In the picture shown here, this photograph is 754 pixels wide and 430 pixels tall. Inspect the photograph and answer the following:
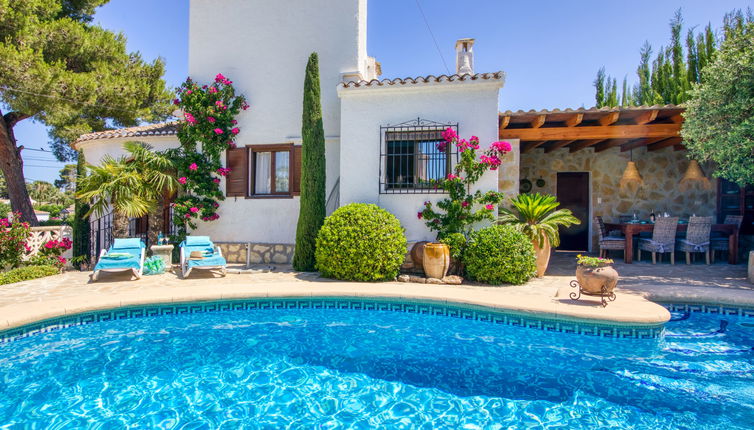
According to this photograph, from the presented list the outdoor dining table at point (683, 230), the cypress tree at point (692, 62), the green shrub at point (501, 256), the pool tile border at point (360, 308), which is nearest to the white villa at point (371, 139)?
the outdoor dining table at point (683, 230)

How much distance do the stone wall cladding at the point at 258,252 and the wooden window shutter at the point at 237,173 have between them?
136 cm

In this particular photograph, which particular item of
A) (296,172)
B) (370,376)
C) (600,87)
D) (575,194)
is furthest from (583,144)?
(600,87)

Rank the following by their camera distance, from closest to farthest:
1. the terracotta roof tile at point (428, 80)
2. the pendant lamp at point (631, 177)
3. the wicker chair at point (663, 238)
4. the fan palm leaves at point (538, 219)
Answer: the fan palm leaves at point (538, 219) < the terracotta roof tile at point (428, 80) < the wicker chair at point (663, 238) < the pendant lamp at point (631, 177)

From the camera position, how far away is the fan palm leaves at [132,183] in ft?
30.1

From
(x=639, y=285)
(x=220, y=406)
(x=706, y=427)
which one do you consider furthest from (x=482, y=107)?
(x=220, y=406)

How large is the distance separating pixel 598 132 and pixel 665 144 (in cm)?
316

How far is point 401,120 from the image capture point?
8.88 m

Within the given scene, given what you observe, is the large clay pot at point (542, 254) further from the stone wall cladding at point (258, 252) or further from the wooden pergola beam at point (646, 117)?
the stone wall cladding at point (258, 252)

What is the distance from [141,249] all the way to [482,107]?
7989mm

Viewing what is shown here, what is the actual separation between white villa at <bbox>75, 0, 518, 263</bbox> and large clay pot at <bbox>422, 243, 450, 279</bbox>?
88 cm

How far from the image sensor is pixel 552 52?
1416cm

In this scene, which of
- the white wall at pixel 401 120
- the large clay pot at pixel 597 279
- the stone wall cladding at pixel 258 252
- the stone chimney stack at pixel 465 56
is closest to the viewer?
the large clay pot at pixel 597 279

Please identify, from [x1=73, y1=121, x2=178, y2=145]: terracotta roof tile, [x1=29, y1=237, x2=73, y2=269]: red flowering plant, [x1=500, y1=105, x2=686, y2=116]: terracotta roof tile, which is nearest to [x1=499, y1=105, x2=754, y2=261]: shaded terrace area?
[x1=500, y1=105, x2=686, y2=116]: terracotta roof tile

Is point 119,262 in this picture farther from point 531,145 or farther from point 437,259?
point 531,145
